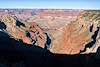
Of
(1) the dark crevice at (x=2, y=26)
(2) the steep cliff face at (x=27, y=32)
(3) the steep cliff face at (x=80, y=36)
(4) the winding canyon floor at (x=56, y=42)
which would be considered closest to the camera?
(4) the winding canyon floor at (x=56, y=42)

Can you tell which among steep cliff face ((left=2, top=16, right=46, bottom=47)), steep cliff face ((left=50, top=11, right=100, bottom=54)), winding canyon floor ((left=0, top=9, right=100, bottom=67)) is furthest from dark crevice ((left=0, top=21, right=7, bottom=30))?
steep cliff face ((left=50, top=11, right=100, bottom=54))

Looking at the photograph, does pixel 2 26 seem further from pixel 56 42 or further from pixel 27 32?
pixel 56 42

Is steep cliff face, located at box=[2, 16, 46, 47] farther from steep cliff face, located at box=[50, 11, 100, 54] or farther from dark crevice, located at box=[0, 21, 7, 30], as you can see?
steep cliff face, located at box=[50, 11, 100, 54]

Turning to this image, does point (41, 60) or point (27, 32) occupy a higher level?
point (41, 60)

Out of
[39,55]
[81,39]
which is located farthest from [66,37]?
[39,55]

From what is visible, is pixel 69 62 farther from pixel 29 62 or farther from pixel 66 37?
pixel 66 37

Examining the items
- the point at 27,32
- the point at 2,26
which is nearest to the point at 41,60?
the point at 27,32

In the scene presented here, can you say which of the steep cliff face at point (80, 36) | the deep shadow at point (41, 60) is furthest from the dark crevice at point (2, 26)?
the deep shadow at point (41, 60)

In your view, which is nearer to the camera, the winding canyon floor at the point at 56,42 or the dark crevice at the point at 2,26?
the winding canyon floor at the point at 56,42

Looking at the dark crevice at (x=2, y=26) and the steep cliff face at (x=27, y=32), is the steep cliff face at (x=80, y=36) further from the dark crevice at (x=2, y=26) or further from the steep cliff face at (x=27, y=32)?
the dark crevice at (x=2, y=26)

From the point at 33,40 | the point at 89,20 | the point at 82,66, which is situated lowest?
the point at 33,40

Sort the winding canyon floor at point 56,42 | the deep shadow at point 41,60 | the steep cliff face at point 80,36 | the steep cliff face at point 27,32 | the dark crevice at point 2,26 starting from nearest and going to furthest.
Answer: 1. the deep shadow at point 41,60
2. the winding canyon floor at point 56,42
3. the steep cliff face at point 80,36
4. the steep cliff face at point 27,32
5. the dark crevice at point 2,26
